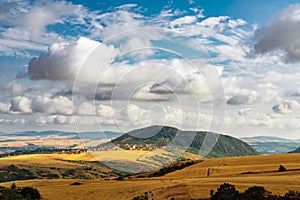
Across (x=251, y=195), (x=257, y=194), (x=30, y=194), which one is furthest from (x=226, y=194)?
(x=30, y=194)

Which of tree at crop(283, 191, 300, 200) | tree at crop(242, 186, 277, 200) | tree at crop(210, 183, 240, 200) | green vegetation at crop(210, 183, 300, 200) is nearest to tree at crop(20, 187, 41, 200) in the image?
tree at crop(210, 183, 240, 200)

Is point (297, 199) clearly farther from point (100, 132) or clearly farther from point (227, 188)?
point (100, 132)

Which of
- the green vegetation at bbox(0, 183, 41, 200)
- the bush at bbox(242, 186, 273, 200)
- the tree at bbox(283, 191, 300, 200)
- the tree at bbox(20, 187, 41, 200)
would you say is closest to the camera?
the tree at bbox(283, 191, 300, 200)

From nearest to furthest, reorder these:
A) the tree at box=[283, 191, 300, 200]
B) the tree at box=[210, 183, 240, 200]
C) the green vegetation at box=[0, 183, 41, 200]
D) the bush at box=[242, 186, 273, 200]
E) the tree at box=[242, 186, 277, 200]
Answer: the tree at box=[283, 191, 300, 200] < the tree at box=[242, 186, 277, 200] < the bush at box=[242, 186, 273, 200] < the tree at box=[210, 183, 240, 200] < the green vegetation at box=[0, 183, 41, 200]

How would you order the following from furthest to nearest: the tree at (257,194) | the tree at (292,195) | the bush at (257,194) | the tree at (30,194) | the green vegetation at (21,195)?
the tree at (30,194) < the green vegetation at (21,195) < the bush at (257,194) < the tree at (257,194) < the tree at (292,195)

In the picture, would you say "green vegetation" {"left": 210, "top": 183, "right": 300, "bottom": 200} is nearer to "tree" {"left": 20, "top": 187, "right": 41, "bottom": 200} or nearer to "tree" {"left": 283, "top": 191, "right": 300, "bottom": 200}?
"tree" {"left": 283, "top": 191, "right": 300, "bottom": 200}

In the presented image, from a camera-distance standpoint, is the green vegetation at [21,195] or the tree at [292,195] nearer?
the tree at [292,195]

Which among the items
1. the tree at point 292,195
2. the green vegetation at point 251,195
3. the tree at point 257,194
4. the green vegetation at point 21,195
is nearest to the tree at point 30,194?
the green vegetation at point 21,195

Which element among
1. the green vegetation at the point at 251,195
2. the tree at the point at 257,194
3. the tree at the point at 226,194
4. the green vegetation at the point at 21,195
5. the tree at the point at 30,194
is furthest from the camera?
the tree at the point at 30,194

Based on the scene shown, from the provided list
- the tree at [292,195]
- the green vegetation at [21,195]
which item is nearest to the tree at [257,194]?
the tree at [292,195]

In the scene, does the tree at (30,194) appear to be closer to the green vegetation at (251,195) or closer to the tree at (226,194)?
the tree at (226,194)

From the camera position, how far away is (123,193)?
110 m

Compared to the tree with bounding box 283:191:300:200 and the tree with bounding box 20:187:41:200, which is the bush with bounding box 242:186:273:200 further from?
the tree with bounding box 20:187:41:200

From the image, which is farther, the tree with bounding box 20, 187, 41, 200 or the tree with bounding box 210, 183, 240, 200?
the tree with bounding box 20, 187, 41, 200
